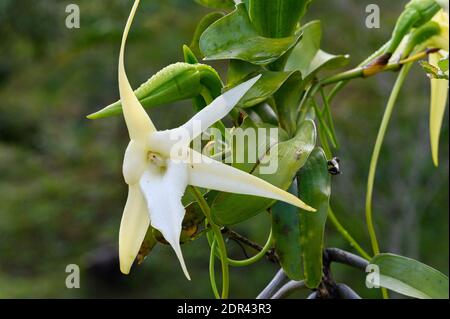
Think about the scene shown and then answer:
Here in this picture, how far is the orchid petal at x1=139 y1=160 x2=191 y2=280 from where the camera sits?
36 centimetres

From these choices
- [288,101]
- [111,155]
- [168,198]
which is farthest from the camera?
[111,155]

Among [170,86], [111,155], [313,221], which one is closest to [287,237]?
[313,221]

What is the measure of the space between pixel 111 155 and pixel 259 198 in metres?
2.10

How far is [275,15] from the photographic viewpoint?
1.46ft

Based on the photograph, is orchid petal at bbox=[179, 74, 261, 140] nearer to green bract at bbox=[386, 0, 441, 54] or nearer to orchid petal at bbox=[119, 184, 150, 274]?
orchid petal at bbox=[119, 184, 150, 274]

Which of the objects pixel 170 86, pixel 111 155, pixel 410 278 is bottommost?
pixel 410 278

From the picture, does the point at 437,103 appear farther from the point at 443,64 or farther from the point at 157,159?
the point at 157,159

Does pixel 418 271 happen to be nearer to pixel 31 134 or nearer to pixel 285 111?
pixel 285 111

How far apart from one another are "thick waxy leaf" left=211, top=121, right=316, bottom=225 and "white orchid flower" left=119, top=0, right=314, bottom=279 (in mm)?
29

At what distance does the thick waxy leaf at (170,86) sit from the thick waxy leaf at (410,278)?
0.16 m

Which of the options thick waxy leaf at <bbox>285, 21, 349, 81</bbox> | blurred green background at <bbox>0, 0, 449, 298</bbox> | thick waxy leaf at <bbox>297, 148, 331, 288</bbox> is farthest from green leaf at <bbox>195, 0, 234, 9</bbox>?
blurred green background at <bbox>0, 0, 449, 298</bbox>

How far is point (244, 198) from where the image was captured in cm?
39

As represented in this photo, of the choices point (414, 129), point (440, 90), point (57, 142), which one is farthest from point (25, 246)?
point (440, 90)
